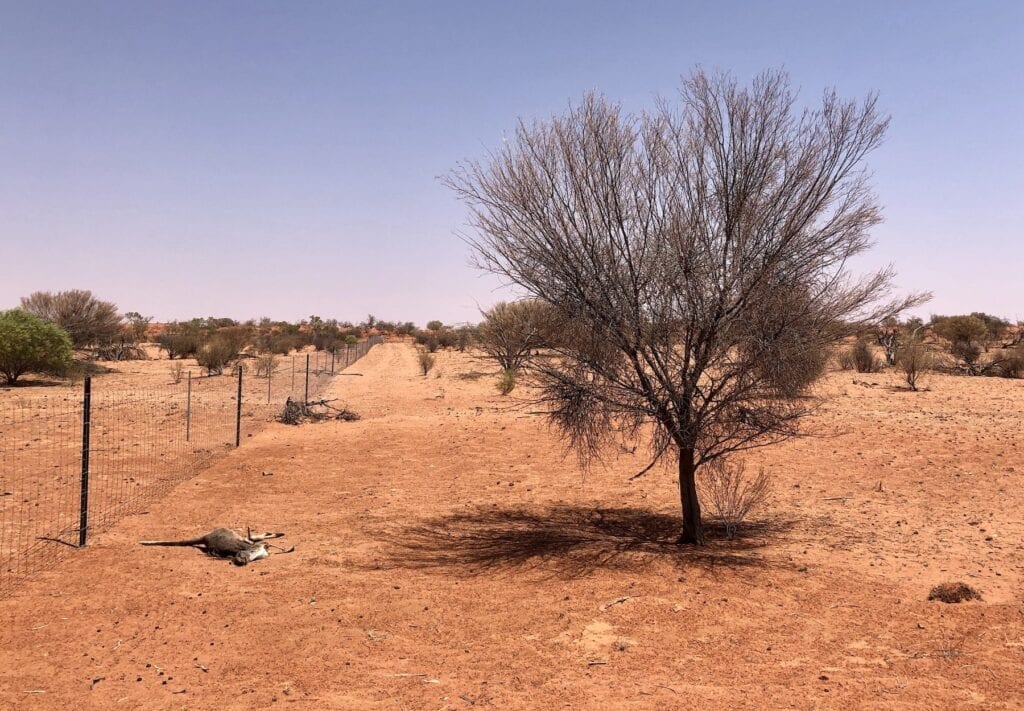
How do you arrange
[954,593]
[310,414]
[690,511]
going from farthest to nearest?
[310,414] < [690,511] < [954,593]

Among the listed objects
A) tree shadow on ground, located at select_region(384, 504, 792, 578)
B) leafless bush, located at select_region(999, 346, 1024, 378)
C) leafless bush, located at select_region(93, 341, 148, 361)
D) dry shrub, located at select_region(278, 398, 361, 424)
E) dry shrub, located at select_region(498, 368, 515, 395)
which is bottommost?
tree shadow on ground, located at select_region(384, 504, 792, 578)

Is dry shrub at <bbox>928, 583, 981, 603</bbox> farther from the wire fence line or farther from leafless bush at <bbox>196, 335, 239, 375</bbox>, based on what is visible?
leafless bush at <bbox>196, 335, 239, 375</bbox>

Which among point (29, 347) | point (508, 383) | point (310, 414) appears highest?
point (29, 347)

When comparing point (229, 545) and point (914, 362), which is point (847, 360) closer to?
point (914, 362)

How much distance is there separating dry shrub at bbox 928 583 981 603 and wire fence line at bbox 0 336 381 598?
8.95 metres

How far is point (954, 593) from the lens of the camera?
7090 mm

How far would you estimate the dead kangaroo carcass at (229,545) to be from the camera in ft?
27.6

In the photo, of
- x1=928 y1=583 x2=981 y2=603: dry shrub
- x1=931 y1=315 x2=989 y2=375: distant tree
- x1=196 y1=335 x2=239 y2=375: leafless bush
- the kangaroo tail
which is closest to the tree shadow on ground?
x1=928 y1=583 x2=981 y2=603: dry shrub

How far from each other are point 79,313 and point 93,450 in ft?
102

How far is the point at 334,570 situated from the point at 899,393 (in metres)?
23.9

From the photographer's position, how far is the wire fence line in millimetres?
8844

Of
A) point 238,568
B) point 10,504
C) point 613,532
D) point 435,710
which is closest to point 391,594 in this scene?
point 238,568

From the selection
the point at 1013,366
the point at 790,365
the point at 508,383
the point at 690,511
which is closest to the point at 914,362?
the point at 1013,366

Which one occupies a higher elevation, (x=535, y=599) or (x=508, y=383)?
A: (x=508, y=383)
